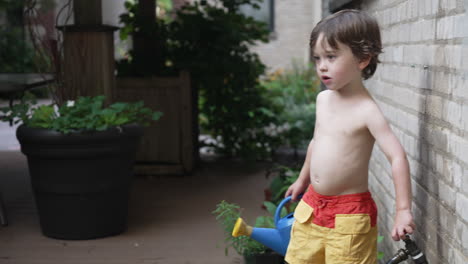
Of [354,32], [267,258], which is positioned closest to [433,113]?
[354,32]

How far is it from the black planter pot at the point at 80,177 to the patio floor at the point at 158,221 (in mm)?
124

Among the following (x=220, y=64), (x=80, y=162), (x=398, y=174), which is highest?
(x=220, y=64)

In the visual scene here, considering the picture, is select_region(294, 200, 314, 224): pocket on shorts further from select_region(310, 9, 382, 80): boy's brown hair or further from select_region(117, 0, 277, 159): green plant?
select_region(117, 0, 277, 159): green plant

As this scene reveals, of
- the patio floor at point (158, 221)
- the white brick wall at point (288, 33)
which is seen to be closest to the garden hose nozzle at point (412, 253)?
the patio floor at point (158, 221)

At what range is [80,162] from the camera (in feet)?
13.9

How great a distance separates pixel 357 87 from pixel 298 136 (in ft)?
17.2

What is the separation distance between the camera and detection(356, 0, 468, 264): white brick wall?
6.51 feet

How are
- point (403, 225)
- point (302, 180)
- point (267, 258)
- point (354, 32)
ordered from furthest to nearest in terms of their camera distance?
1. point (267, 258)
2. point (302, 180)
3. point (354, 32)
4. point (403, 225)

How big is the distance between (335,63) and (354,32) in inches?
4.8

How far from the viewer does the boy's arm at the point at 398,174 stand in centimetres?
210

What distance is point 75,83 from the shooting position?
15.6ft

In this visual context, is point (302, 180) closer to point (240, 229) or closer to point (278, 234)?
point (278, 234)

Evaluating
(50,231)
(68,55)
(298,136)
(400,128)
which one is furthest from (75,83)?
(298,136)

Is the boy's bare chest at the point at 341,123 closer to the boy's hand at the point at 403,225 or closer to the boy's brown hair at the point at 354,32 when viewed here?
the boy's brown hair at the point at 354,32
